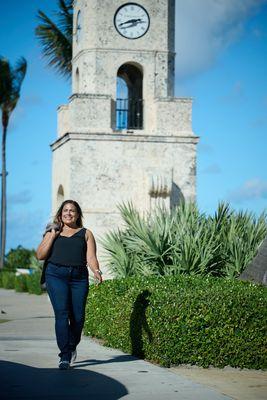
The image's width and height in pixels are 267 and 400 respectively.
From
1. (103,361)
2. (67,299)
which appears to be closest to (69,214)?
(67,299)

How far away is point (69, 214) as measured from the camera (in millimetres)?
12328

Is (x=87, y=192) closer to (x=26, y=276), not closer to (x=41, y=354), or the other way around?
(x=26, y=276)

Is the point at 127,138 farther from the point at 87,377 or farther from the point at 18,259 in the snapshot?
the point at 18,259

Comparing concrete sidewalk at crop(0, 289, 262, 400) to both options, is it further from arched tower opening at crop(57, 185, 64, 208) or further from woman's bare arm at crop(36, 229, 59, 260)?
arched tower opening at crop(57, 185, 64, 208)

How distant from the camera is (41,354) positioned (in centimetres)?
1338

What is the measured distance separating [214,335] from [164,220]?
8.95m

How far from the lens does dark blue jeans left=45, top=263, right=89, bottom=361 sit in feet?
39.1

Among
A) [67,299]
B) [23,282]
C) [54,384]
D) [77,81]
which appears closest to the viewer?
[54,384]

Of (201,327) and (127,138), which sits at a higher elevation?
(127,138)

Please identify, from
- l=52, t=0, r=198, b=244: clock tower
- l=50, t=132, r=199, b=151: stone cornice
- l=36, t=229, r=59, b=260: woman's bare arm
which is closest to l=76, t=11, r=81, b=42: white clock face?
l=52, t=0, r=198, b=244: clock tower

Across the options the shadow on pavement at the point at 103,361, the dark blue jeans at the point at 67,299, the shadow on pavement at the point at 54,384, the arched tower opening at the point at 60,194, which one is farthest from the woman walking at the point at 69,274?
Result: the arched tower opening at the point at 60,194

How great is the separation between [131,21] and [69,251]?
2040 cm

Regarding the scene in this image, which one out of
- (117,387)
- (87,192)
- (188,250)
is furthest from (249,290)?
(87,192)

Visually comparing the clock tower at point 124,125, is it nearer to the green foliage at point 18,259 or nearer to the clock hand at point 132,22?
the clock hand at point 132,22
